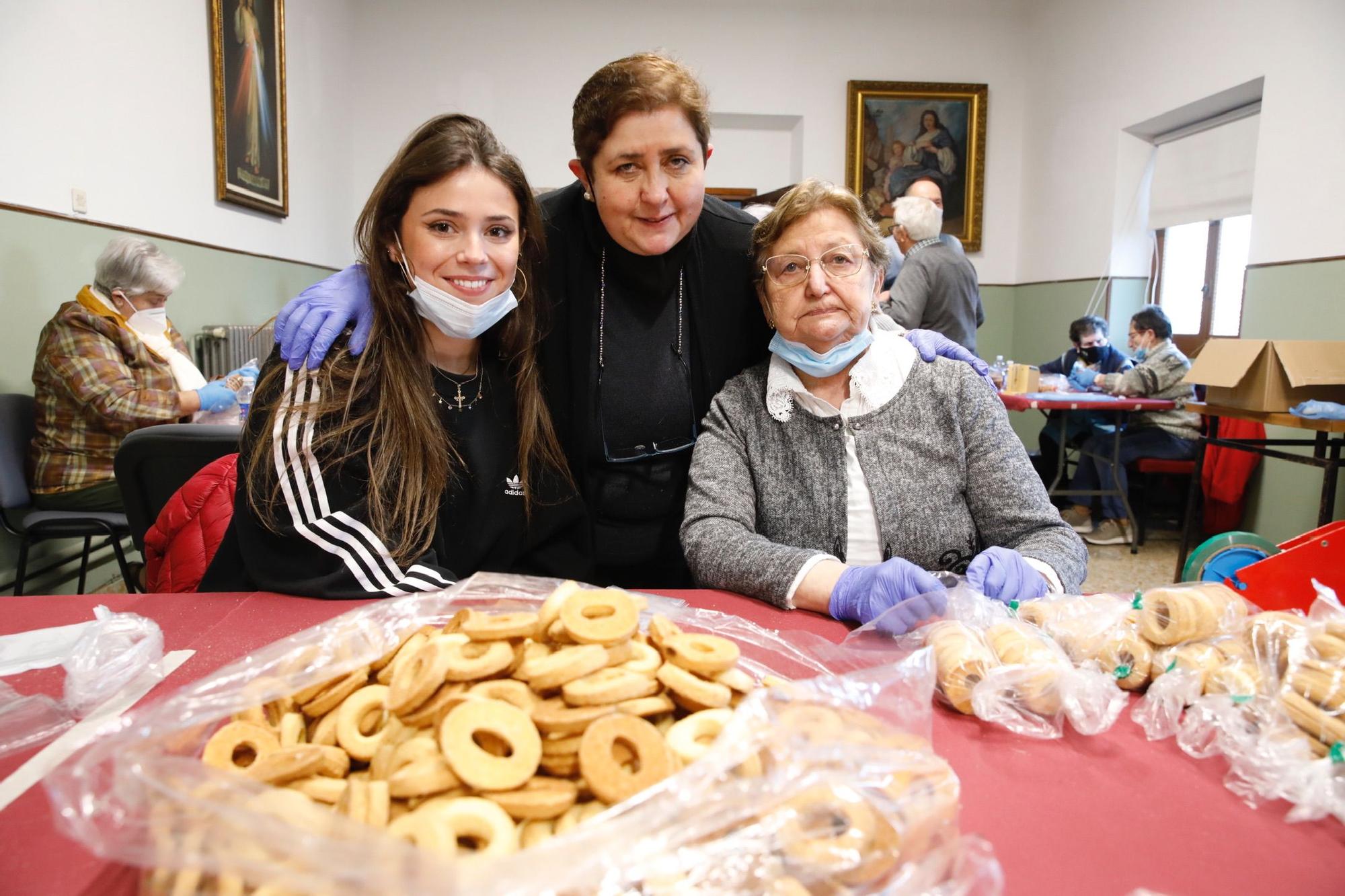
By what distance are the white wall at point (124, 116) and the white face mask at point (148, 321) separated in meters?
0.47

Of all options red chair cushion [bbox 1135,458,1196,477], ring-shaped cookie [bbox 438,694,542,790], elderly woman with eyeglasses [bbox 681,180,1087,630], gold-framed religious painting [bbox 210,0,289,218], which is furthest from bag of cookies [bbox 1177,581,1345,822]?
gold-framed religious painting [bbox 210,0,289,218]

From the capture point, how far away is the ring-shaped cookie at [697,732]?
746mm

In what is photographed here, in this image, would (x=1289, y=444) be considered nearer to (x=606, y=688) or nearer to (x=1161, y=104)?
(x=1161, y=104)

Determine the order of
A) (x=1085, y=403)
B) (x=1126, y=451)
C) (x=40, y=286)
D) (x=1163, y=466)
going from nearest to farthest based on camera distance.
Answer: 1. (x=40, y=286)
2. (x=1085, y=403)
3. (x=1163, y=466)
4. (x=1126, y=451)

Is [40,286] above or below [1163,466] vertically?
above

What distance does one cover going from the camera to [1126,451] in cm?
545

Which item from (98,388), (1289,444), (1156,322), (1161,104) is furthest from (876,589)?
(1161,104)

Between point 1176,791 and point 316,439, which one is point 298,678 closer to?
point 316,439

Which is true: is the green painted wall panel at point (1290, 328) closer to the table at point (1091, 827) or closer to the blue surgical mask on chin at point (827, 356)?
the blue surgical mask on chin at point (827, 356)

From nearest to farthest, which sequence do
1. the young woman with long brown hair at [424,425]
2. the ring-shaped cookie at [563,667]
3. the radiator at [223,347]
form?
1. the ring-shaped cookie at [563,667]
2. the young woman with long brown hair at [424,425]
3. the radiator at [223,347]

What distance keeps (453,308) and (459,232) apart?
0.52 ft

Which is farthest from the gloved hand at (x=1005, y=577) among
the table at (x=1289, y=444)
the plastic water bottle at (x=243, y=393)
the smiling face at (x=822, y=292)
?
the plastic water bottle at (x=243, y=393)

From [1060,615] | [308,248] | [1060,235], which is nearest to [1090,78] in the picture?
[1060,235]

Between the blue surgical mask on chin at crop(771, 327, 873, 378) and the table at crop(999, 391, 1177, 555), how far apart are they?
3.73 metres
